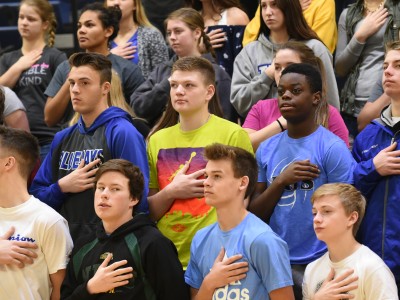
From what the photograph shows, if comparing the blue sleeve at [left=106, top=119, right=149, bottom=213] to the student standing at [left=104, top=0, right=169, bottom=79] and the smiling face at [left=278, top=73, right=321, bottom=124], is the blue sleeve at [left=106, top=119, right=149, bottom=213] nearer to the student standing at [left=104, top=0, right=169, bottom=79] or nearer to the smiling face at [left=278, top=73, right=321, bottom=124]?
the smiling face at [left=278, top=73, right=321, bottom=124]

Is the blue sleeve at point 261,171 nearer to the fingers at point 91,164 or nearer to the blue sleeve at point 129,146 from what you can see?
the blue sleeve at point 129,146

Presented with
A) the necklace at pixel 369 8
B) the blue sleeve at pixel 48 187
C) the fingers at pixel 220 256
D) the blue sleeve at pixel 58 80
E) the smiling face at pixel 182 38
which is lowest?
the fingers at pixel 220 256

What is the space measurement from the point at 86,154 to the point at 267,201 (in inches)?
45.4

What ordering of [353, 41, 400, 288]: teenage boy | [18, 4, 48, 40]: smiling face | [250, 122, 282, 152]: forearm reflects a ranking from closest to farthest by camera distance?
[353, 41, 400, 288]: teenage boy, [250, 122, 282, 152]: forearm, [18, 4, 48, 40]: smiling face

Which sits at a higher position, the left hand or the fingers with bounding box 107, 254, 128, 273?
the left hand

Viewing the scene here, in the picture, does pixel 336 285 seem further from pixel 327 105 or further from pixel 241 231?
pixel 327 105

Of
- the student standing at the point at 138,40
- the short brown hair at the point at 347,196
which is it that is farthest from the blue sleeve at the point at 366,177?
the student standing at the point at 138,40

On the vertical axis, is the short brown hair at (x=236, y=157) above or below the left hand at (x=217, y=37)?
below

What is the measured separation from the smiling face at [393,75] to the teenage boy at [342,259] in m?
0.79

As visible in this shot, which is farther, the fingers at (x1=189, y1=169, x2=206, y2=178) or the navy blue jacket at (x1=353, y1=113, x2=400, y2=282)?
the fingers at (x1=189, y1=169, x2=206, y2=178)

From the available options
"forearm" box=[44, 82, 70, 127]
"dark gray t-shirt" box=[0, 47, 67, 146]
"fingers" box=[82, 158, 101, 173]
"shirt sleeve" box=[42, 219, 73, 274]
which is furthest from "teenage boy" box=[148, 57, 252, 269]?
"dark gray t-shirt" box=[0, 47, 67, 146]

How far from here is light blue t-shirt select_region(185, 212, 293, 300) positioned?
4.73 meters

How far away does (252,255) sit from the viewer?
15.7 feet

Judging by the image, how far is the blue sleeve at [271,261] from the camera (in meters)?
4.71
